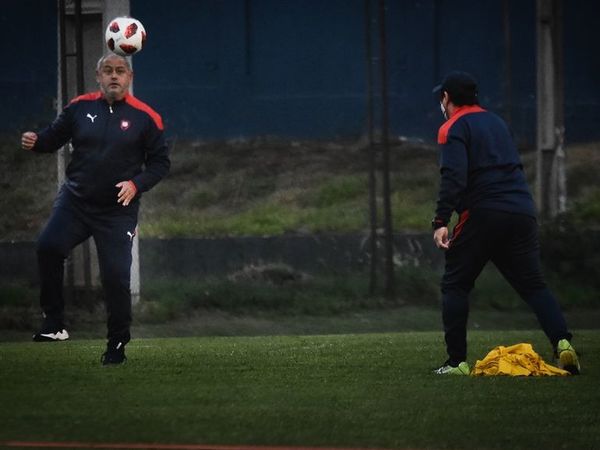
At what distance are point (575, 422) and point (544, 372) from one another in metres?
1.81

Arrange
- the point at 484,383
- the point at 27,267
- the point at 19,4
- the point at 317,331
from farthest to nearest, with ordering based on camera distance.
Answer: the point at 19,4 → the point at 27,267 → the point at 317,331 → the point at 484,383

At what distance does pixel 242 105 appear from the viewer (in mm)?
26266

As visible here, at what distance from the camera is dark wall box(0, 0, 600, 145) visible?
85.0 feet

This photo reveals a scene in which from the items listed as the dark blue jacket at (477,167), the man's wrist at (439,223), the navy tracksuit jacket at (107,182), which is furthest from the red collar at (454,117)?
the navy tracksuit jacket at (107,182)

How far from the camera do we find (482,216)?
9.28 metres

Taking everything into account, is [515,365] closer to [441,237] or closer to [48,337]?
[441,237]

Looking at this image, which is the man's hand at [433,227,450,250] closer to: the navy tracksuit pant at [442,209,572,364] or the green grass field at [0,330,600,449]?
the navy tracksuit pant at [442,209,572,364]

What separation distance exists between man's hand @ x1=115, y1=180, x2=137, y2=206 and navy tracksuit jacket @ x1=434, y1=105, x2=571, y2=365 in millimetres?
1803

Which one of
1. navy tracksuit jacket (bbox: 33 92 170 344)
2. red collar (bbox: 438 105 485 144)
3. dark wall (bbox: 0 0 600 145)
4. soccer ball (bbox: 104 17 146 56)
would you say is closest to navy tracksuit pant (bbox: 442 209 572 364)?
red collar (bbox: 438 105 485 144)

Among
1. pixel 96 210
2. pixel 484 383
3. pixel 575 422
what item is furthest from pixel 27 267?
pixel 575 422

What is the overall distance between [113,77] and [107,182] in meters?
0.61

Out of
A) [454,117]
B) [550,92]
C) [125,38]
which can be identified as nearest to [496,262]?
[454,117]

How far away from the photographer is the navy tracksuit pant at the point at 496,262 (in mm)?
9305

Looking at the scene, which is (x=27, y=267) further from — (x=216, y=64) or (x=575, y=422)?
(x=575, y=422)
